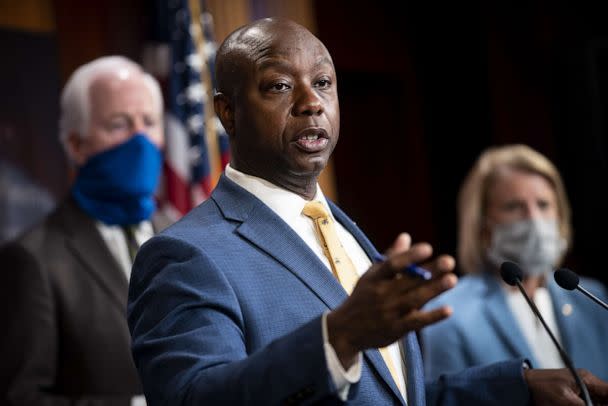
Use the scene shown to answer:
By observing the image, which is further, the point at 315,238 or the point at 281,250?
the point at 315,238

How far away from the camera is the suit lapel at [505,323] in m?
3.55

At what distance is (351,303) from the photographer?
1.39 m

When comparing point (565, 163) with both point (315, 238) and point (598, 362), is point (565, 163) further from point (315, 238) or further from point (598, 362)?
point (315, 238)

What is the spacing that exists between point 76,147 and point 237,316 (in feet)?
5.93

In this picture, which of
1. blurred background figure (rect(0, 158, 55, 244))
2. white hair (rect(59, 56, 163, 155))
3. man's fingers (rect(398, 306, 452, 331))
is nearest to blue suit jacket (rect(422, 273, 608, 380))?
white hair (rect(59, 56, 163, 155))

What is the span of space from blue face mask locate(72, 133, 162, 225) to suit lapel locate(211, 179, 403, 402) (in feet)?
4.23

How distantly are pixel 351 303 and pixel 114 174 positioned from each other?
76.4 inches

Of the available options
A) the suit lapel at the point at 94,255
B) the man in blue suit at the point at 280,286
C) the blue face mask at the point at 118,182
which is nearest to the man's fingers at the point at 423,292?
the man in blue suit at the point at 280,286

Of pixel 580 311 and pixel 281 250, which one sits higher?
pixel 281 250

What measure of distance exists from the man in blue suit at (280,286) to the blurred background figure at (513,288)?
150 cm

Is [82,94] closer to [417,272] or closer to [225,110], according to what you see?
[225,110]

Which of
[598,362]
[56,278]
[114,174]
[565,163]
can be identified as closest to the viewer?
[56,278]

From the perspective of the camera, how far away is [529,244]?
376 cm

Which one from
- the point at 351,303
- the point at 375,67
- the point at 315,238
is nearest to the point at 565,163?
the point at 375,67
